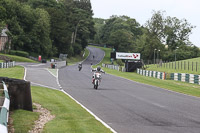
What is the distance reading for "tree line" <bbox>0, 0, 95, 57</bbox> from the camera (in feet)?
302

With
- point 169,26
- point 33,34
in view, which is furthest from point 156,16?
point 33,34

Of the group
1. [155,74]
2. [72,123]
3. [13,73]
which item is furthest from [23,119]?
[155,74]

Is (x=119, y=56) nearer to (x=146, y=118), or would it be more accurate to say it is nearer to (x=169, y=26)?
(x=169, y=26)

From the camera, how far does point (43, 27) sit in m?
100

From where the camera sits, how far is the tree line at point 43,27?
91.9 metres

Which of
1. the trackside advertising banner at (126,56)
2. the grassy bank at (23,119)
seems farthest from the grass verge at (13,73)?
the trackside advertising banner at (126,56)

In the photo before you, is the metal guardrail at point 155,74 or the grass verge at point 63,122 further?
the metal guardrail at point 155,74

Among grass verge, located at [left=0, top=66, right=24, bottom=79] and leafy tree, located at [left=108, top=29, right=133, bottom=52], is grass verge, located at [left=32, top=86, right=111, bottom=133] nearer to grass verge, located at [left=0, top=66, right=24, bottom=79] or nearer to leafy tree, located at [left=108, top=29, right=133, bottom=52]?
grass verge, located at [left=0, top=66, right=24, bottom=79]

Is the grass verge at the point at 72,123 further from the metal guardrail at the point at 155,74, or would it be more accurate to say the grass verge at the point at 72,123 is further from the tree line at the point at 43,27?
the tree line at the point at 43,27

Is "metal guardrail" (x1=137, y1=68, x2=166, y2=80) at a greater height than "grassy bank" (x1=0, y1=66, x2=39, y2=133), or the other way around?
"grassy bank" (x1=0, y1=66, x2=39, y2=133)

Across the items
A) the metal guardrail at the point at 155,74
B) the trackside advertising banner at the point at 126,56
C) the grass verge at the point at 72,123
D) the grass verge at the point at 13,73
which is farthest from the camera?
the trackside advertising banner at the point at 126,56

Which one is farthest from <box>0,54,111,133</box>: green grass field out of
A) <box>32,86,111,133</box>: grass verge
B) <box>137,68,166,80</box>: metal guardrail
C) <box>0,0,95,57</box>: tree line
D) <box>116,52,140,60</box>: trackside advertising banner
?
<box>0,0,95,57</box>: tree line

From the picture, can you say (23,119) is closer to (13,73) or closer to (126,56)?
(13,73)

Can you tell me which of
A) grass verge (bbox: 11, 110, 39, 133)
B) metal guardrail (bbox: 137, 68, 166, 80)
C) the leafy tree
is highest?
the leafy tree
